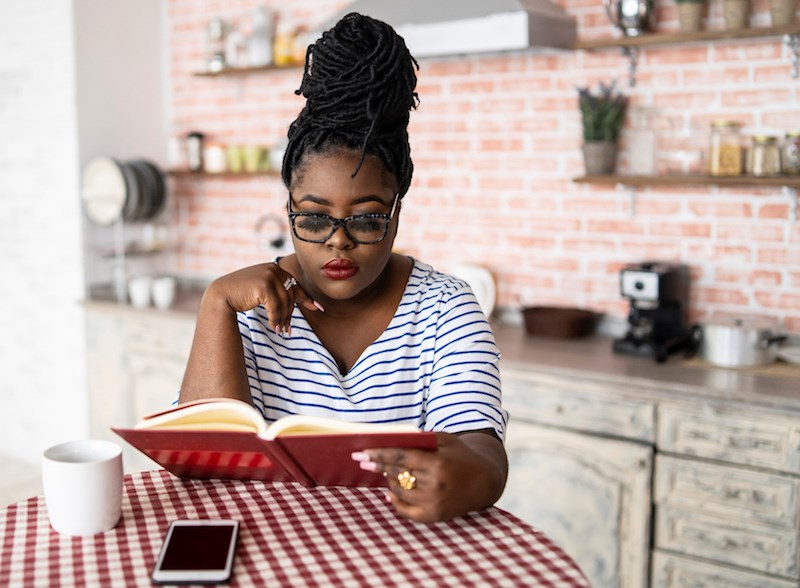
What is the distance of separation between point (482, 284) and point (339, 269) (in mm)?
1785

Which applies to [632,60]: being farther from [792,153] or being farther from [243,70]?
[243,70]

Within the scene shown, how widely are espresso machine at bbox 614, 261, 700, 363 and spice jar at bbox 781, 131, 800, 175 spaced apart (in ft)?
1.49

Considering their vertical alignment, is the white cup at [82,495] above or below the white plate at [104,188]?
below

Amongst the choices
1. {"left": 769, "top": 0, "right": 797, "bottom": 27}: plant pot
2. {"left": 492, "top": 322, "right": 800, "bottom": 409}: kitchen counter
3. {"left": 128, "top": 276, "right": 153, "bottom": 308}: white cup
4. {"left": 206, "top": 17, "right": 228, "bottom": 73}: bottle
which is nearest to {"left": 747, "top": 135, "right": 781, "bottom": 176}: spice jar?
{"left": 769, "top": 0, "right": 797, "bottom": 27}: plant pot

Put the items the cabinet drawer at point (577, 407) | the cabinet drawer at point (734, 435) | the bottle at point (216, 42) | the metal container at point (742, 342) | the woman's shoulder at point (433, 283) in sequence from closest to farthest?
the woman's shoulder at point (433, 283)
the cabinet drawer at point (734, 435)
the cabinet drawer at point (577, 407)
the metal container at point (742, 342)
the bottle at point (216, 42)

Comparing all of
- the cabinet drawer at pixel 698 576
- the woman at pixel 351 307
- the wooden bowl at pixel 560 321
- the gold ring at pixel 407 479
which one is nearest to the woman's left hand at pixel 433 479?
the gold ring at pixel 407 479

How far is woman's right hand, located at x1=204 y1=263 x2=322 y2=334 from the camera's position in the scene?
4.93 feet

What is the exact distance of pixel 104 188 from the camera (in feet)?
12.5

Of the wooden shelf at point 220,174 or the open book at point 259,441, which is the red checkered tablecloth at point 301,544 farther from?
the wooden shelf at point 220,174

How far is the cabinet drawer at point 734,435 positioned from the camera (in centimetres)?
228

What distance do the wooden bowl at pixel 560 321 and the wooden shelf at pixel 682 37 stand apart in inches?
35.0

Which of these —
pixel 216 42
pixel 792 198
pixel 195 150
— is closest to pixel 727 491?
pixel 792 198

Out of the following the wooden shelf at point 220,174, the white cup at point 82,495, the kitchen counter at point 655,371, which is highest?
the wooden shelf at point 220,174

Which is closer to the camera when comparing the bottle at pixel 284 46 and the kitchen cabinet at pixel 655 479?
the kitchen cabinet at pixel 655 479
